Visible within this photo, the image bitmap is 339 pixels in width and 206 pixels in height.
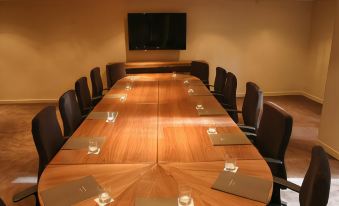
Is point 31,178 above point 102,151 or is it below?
below

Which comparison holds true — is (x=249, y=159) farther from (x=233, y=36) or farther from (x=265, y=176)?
(x=233, y=36)

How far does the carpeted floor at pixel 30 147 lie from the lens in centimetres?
315

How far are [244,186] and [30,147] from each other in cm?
357

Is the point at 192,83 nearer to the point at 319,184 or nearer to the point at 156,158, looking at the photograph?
the point at 156,158

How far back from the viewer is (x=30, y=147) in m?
4.22

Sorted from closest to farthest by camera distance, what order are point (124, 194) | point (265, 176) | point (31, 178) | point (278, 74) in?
1. point (124, 194)
2. point (265, 176)
3. point (31, 178)
4. point (278, 74)

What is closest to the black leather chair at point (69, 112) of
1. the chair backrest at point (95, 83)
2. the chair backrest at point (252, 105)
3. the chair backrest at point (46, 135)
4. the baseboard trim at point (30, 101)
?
the chair backrest at point (46, 135)

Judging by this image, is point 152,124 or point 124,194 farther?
point 152,124

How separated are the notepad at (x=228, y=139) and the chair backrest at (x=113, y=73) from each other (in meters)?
3.61

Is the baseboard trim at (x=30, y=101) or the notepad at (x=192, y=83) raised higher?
the notepad at (x=192, y=83)

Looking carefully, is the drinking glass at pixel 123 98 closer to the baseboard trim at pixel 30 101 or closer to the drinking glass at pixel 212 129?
the drinking glass at pixel 212 129

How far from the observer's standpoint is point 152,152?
204 cm

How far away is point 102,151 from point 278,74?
19.3ft

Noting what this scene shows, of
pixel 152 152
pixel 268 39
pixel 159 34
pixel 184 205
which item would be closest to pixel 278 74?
pixel 268 39
